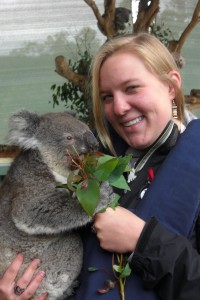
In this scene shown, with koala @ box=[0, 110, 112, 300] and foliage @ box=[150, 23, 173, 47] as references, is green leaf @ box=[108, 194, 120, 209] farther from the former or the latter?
foliage @ box=[150, 23, 173, 47]

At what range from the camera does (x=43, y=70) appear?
3.93 meters

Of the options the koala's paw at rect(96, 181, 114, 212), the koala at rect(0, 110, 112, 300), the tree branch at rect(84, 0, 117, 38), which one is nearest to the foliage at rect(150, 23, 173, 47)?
the tree branch at rect(84, 0, 117, 38)

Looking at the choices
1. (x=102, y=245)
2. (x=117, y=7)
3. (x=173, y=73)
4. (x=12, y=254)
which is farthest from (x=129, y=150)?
(x=117, y=7)

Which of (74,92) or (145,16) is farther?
(74,92)

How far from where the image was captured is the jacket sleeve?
1.46m

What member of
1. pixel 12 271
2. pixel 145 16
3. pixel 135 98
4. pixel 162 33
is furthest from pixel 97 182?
pixel 162 33

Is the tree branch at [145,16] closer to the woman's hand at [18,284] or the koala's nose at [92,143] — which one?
the koala's nose at [92,143]

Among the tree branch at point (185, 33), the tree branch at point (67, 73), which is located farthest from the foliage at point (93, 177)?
the tree branch at point (185, 33)

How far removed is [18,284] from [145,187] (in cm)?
58

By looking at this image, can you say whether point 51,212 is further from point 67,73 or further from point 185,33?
point 185,33

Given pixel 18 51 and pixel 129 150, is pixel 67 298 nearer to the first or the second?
pixel 129 150

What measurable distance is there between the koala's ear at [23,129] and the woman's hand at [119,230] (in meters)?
0.50

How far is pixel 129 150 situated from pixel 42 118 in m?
0.39

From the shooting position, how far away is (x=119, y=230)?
5.21 ft
